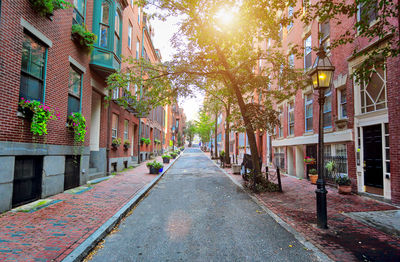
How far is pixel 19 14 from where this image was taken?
227 inches

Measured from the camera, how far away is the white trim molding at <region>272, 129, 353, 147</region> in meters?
8.96

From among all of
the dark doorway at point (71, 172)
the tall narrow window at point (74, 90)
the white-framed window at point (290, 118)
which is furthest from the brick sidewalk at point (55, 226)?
the white-framed window at point (290, 118)

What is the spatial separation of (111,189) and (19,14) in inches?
244

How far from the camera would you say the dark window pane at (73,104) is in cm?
848

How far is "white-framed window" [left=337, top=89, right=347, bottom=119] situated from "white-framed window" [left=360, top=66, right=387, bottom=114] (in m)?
1.07

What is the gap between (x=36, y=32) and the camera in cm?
635

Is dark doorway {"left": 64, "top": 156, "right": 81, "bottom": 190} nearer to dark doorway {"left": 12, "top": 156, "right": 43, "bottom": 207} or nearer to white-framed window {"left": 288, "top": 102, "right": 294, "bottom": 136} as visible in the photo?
dark doorway {"left": 12, "top": 156, "right": 43, "bottom": 207}

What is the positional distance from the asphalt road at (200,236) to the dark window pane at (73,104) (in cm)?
491

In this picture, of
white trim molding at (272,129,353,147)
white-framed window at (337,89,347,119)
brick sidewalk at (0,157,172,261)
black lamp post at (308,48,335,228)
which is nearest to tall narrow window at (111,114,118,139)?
brick sidewalk at (0,157,172,261)

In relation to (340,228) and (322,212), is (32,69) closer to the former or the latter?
(322,212)

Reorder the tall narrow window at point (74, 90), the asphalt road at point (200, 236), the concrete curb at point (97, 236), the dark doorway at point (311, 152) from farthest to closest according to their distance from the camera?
1. the dark doorway at point (311, 152)
2. the tall narrow window at point (74, 90)
3. the asphalt road at point (200, 236)
4. the concrete curb at point (97, 236)

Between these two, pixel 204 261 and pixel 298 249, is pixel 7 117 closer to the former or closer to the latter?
pixel 204 261

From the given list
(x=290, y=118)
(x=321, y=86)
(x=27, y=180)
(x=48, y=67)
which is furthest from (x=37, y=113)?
(x=290, y=118)

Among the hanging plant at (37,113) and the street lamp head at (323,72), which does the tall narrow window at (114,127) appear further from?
the street lamp head at (323,72)
